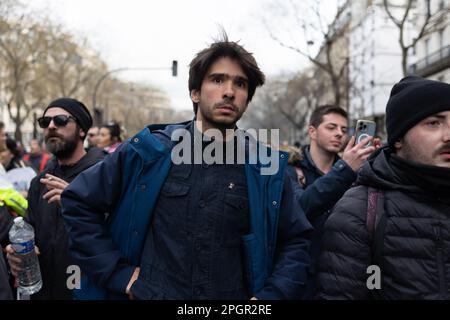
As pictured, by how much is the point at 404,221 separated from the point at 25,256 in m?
2.30

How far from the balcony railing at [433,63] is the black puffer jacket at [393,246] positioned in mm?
28868

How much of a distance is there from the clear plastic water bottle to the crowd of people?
0.51 metres

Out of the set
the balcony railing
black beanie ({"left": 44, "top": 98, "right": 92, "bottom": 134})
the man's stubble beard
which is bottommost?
the man's stubble beard

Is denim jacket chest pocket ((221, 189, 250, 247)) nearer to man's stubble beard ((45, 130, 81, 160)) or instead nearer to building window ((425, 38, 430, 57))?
man's stubble beard ((45, 130, 81, 160))

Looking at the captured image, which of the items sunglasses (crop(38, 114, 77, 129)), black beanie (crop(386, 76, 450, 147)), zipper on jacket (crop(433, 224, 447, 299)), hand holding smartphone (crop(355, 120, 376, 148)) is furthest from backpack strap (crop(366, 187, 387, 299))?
sunglasses (crop(38, 114, 77, 129))

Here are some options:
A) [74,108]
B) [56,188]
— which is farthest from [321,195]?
[74,108]

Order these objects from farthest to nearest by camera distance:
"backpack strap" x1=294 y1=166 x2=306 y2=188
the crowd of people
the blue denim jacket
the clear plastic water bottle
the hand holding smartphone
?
"backpack strap" x1=294 y1=166 x2=306 y2=188
the hand holding smartphone
the clear plastic water bottle
the blue denim jacket
the crowd of people

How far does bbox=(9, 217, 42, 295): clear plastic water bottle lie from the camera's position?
2631mm

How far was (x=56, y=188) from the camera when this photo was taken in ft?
9.31

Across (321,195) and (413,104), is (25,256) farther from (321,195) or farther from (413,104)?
(413,104)

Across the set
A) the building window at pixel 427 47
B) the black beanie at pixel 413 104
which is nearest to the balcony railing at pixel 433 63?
the building window at pixel 427 47

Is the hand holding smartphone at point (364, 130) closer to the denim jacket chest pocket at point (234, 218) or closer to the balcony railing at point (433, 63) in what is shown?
the denim jacket chest pocket at point (234, 218)
